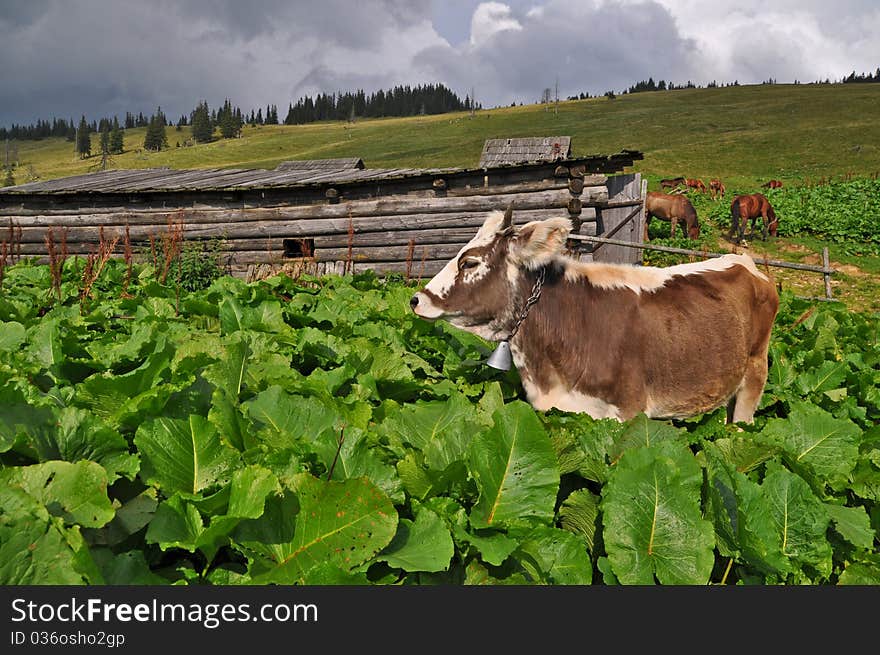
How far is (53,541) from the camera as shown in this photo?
3.76ft

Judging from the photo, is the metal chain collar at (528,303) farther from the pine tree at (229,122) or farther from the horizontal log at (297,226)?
the pine tree at (229,122)

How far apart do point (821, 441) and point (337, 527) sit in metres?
1.80

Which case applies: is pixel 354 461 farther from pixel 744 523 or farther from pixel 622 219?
pixel 622 219

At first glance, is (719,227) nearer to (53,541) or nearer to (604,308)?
(604,308)

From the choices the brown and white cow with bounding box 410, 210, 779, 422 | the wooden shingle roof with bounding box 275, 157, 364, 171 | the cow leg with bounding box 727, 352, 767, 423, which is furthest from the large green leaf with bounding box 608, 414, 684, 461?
the wooden shingle roof with bounding box 275, 157, 364, 171

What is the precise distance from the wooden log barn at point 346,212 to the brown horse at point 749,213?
33.1ft

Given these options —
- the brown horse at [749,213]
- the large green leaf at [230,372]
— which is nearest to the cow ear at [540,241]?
the large green leaf at [230,372]

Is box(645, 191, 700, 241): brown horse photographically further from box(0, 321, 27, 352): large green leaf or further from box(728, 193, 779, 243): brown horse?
box(0, 321, 27, 352): large green leaf

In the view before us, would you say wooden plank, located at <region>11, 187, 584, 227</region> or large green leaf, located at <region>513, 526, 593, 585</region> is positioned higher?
wooden plank, located at <region>11, 187, 584, 227</region>

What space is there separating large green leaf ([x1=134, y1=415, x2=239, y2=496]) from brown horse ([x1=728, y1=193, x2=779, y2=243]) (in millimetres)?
24589

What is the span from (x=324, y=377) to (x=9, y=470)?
4.62ft

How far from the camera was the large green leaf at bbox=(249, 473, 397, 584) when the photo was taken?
1.32 meters

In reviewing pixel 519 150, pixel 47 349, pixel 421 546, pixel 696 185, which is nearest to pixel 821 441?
pixel 421 546

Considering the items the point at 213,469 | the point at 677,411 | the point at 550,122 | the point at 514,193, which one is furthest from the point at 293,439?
the point at 550,122
